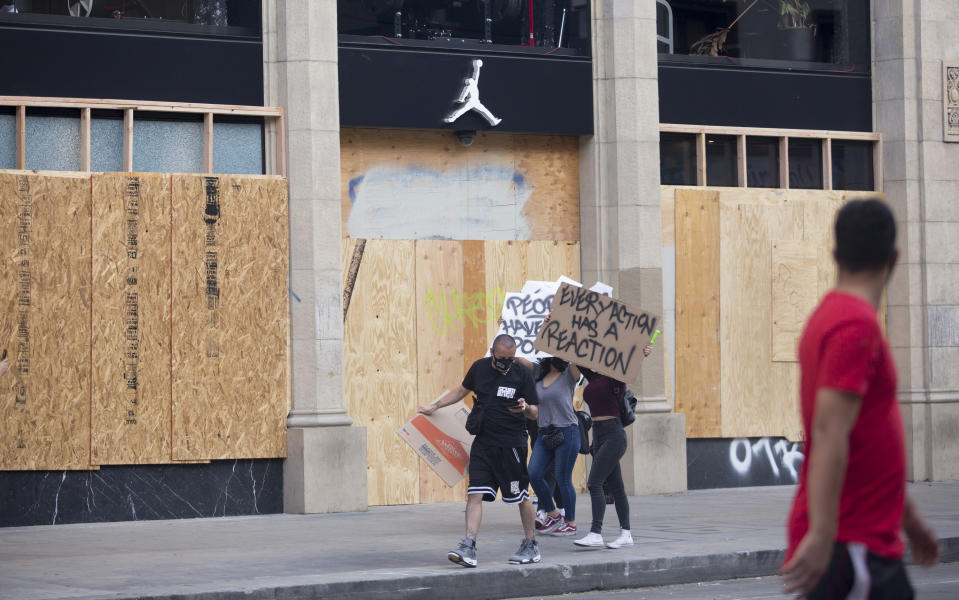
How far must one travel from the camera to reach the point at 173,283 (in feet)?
45.7

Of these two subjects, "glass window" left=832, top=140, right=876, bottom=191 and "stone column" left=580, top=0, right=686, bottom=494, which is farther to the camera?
"glass window" left=832, top=140, right=876, bottom=191

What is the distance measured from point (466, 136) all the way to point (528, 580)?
7.04 metres

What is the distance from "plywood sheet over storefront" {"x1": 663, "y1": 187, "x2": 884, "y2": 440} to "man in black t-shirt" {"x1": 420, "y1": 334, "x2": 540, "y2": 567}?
6349 mm

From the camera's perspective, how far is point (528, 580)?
991 centimetres

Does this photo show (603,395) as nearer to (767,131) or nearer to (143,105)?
(143,105)

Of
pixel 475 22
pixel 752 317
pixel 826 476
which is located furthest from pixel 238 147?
pixel 826 476

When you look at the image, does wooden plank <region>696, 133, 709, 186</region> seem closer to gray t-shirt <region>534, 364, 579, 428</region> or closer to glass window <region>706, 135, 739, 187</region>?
glass window <region>706, 135, 739, 187</region>

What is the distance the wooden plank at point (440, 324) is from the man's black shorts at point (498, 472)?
5.15m

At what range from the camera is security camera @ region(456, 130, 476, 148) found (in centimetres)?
1572

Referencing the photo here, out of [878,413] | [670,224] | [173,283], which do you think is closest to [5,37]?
Result: [173,283]

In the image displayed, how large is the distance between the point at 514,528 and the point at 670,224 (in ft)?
17.1

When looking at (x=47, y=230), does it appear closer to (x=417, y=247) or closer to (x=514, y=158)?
(x=417, y=247)

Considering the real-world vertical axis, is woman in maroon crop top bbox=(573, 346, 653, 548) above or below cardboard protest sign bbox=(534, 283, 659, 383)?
below

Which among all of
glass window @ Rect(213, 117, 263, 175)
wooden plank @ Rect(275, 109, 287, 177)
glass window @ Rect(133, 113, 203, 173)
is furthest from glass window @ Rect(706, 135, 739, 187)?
glass window @ Rect(133, 113, 203, 173)
